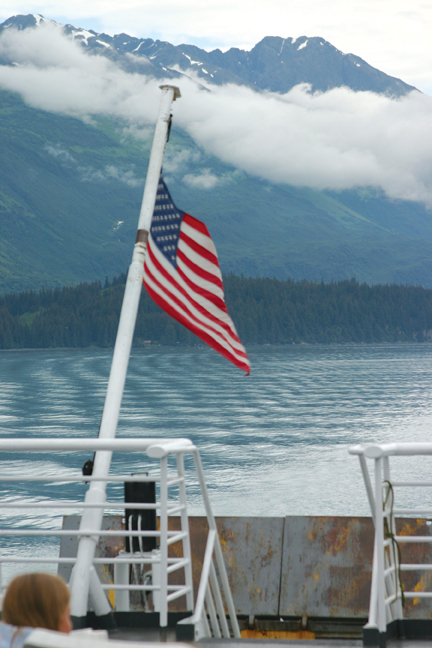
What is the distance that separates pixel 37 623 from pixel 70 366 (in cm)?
14885

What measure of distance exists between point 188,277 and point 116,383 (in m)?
1.70

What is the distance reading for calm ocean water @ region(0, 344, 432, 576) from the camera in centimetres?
3694

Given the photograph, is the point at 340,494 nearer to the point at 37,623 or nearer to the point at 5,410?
the point at 37,623

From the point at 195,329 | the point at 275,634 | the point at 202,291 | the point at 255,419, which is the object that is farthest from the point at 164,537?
the point at 255,419

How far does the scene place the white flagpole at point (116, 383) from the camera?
16.3 feet

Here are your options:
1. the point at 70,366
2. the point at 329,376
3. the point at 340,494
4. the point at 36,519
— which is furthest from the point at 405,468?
the point at 70,366

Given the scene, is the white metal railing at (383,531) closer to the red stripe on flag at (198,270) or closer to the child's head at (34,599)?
the child's head at (34,599)

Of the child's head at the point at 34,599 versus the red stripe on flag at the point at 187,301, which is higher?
the red stripe on flag at the point at 187,301

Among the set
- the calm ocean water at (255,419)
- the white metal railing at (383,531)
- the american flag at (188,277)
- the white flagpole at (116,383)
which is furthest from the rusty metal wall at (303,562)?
the calm ocean water at (255,419)

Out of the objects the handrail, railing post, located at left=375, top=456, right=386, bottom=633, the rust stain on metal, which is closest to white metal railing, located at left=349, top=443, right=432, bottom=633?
railing post, located at left=375, top=456, right=386, bottom=633

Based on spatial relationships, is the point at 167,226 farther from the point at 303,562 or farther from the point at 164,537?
the point at 303,562

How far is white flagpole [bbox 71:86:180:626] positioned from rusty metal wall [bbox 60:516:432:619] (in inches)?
94.7

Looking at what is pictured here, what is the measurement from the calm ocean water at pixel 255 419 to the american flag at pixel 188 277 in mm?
24248

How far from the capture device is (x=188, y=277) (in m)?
7.23
